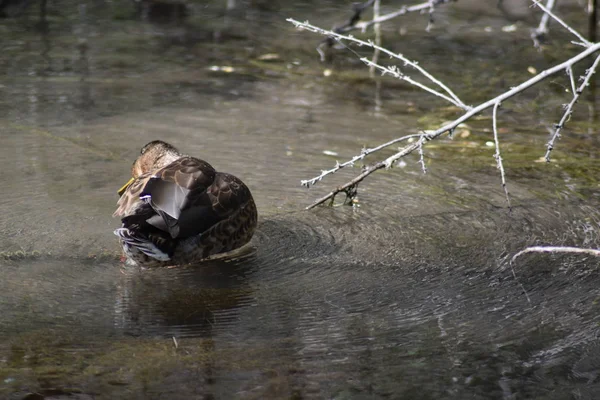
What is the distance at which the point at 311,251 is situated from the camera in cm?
569

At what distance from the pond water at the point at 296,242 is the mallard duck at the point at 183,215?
0.46 ft

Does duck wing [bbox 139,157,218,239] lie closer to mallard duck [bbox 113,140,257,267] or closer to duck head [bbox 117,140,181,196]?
mallard duck [bbox 113,140,257,267]

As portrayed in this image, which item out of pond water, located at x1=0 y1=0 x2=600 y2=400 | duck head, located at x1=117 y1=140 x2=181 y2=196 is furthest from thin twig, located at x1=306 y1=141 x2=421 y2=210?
duck head, located at x1=117 y1=140 x2=181 y2=196

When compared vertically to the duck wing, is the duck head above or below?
below

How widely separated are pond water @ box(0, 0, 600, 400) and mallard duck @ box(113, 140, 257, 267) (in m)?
0.14

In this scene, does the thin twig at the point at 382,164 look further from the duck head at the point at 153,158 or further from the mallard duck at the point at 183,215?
the duck head at the point at 153,158

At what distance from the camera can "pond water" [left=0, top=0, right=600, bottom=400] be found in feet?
13.7

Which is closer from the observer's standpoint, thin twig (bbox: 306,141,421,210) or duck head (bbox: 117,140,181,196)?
thin twig (bbox: 306,141,421,210)

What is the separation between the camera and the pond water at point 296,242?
164 inches

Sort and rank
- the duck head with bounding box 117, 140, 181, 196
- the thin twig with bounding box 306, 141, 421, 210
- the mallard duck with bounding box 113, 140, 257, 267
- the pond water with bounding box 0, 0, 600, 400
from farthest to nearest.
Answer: the duck head with bounding box 117, 140, 181, 196, the mallard duck with bounding box 113, 140, 257, 267, the thin twig with bounding box 306, 141, 421, 210, the pond water with bounding box 0, 0, 600, 400

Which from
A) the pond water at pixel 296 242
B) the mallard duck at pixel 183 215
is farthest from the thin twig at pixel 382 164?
the mallard duck at pixel 183 215

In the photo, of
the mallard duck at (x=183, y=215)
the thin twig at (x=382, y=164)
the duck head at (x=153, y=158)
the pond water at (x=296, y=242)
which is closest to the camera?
the pond water at (x=296, y=242)

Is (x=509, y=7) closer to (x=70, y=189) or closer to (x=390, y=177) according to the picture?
(x=390, y=177)

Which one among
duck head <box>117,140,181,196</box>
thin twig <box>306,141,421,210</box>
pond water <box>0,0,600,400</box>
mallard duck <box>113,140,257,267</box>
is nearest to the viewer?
pond water <box>0,0,600,400</box>
